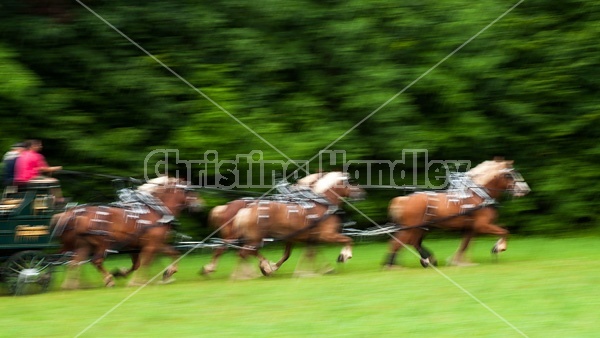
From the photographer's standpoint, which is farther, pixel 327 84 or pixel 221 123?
pixel 327 84

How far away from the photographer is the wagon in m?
13.7

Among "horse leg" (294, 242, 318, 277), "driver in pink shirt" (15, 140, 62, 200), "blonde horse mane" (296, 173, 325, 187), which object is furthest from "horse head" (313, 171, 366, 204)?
"driver in pink shirt" (15, 140, 62, 200)

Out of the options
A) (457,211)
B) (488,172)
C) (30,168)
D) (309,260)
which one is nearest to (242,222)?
(309,260)

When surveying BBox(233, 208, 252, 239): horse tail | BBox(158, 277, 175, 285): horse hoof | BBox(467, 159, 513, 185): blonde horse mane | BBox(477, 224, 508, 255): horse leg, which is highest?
BBox(467, 159, 513, 185): blonde horse mane

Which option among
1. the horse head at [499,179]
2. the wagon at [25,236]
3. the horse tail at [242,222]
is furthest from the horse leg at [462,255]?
the wagon at [25,236]

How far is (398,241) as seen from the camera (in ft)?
51.8

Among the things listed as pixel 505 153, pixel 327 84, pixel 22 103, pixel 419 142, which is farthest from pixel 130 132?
pixel 505 153

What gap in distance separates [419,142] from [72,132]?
7692 mm

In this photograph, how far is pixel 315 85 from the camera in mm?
21828

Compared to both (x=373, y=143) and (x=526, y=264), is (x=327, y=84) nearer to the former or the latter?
(x=373, y=143)

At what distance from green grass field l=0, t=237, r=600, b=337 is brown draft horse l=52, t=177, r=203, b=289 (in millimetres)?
452

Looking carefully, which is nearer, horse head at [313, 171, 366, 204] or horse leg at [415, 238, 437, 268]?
horse leg at [415, 238, 437, 268]

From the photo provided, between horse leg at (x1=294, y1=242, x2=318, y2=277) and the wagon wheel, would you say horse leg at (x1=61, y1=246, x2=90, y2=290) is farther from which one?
horse leg at (x1=294, y1=242, x2=318, y2=277)

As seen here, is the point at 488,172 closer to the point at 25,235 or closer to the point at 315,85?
the point at 315,85
